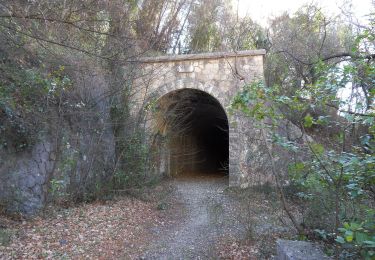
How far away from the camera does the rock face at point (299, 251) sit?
2.92 m

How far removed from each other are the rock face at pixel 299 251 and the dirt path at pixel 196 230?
1341 mm

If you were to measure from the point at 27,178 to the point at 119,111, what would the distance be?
8.35ft

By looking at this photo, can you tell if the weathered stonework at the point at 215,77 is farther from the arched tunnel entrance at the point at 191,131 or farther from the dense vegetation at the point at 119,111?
the dense vegetation at the point at 119,111

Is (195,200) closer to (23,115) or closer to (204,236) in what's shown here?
(204,236)

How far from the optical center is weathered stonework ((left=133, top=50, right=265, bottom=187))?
857cm

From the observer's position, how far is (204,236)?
5.11 metres

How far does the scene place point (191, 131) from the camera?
44.9 ft

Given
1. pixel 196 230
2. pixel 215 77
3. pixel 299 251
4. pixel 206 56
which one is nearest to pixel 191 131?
pixel 215 77

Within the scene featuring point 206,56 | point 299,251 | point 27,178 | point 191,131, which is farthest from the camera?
point 191,131

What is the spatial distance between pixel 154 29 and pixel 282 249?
8.77 metres

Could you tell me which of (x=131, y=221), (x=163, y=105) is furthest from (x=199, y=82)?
(x=131, y=221)

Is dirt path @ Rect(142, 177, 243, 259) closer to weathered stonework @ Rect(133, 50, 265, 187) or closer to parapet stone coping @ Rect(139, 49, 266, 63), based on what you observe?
weathered stonework @ Rect(133, 50, 265, 187)

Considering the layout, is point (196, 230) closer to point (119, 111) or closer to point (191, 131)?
point (119, 111)

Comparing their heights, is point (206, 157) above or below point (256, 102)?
below
